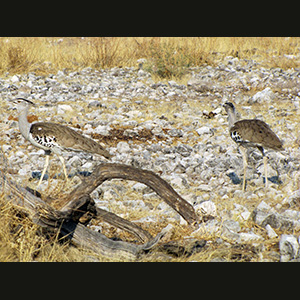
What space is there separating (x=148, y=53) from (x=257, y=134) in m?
9.38

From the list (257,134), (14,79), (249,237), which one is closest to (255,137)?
(257,134)

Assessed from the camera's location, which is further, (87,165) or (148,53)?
(148,53)

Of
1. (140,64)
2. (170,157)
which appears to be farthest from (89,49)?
(170,157)

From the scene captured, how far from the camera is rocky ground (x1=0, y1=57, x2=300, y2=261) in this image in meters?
5.53

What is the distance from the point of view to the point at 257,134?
742 centimetres

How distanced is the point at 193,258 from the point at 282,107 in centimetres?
758

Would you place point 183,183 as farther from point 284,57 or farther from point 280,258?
point 284,57

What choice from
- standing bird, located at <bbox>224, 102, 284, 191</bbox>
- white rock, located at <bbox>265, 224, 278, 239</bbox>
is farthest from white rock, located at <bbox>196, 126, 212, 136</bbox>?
white rock, located at <bbox>265, 224, 278, 239</bbox>

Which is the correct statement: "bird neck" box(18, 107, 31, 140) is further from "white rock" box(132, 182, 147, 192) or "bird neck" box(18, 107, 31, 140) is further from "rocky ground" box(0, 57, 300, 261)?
"white rock" box(132, 182, 147, 192)

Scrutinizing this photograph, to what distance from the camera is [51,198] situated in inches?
195

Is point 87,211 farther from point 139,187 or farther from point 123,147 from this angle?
point 123,147

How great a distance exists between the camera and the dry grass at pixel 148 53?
1439cm

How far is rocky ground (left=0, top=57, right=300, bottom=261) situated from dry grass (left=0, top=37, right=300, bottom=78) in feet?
1.87

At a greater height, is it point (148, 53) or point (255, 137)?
point (255, 137)
